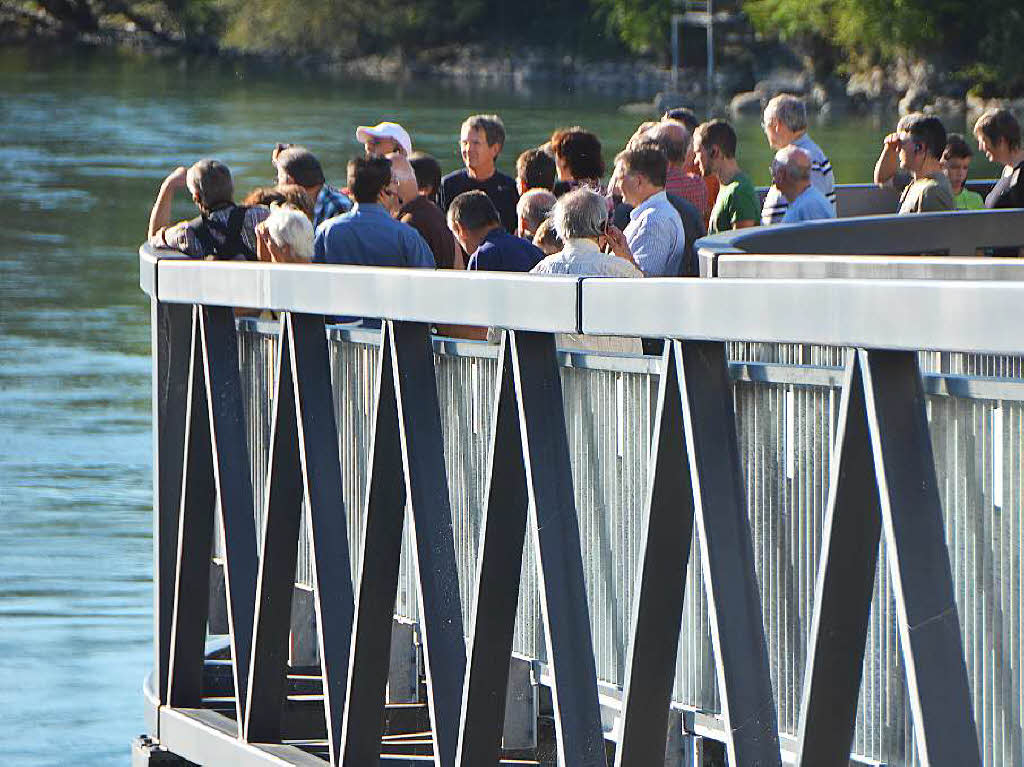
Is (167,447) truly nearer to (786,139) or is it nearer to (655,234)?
(655,234)

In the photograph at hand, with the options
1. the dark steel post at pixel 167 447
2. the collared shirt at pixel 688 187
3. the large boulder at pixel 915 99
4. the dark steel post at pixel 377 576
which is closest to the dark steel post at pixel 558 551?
the dark steel post at pixel 377 576

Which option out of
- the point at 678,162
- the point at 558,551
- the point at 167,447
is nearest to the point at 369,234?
the point at 167,447

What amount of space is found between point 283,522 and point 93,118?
58.8 meters

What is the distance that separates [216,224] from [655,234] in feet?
4.81

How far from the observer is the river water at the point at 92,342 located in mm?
10922

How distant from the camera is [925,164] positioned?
8414 mm

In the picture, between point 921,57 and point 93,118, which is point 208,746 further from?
point 921,57

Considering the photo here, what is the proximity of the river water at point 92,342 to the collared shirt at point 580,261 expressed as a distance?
4.90 metres

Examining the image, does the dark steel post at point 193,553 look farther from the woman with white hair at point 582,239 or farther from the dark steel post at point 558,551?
the dark steel post at point 558,551

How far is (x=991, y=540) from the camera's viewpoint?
3582 millimetres

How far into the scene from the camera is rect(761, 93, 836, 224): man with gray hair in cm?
837

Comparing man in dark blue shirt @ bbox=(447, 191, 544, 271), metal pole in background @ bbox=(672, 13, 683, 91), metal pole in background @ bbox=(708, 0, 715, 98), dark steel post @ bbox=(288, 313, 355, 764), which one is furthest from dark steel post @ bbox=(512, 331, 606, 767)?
metal pole in background @ bbox=(672, 13, 683, 91)

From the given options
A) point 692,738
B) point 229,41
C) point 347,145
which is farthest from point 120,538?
point 229,41

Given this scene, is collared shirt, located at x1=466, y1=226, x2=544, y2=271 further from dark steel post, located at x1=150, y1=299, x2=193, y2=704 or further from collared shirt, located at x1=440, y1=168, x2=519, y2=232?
collared shirt, located at x1=440, y1=168, x2=519, y2=232
